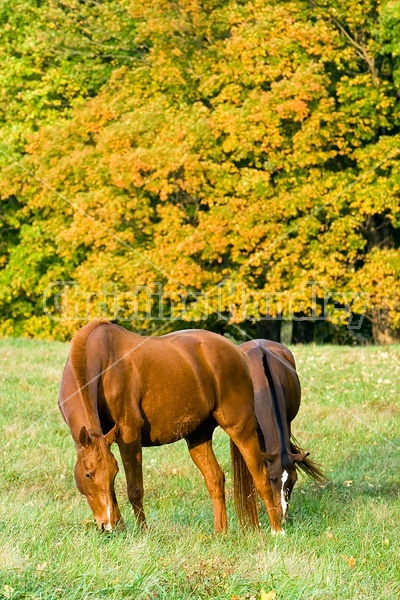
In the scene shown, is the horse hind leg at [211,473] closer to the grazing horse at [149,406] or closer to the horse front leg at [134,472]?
the grazing horse at [149,406]

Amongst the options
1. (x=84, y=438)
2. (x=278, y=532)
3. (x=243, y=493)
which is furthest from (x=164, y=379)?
(x=278, y=532)

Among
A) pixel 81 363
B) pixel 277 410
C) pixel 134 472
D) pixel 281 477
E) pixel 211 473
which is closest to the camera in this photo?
pixel 81 363

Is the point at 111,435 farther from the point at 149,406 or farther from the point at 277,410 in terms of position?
the point at 277,410

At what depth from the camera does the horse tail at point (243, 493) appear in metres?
7.45

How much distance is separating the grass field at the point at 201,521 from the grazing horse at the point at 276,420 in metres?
0.31

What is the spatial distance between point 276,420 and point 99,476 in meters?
2.57

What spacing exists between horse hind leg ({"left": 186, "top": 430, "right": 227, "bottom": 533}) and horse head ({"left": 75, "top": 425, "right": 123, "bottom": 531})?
1275 mm

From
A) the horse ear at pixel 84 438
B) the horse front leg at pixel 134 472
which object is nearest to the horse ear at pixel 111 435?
the horse ear at pixel 84 438

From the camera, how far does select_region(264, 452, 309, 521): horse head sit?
25.0 ft

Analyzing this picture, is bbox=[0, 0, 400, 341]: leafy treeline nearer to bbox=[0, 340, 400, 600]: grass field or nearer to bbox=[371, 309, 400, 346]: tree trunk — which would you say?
bbox=[371, 309, 400, 346]: tree trunk

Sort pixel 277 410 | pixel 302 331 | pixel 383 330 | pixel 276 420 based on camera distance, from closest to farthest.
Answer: pixel 276 420 < pixel 277 410 < pixel 383 330 < pixel 302 331

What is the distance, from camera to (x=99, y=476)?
19.7 feet

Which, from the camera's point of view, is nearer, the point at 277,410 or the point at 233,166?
the point at 277,410

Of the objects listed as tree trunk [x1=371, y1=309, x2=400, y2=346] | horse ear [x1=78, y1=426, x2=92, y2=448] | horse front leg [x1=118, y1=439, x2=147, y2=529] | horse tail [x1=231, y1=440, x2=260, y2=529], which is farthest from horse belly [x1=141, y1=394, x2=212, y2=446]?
tree trunk [x1=371, y1=309, x2=400, y2=346]
